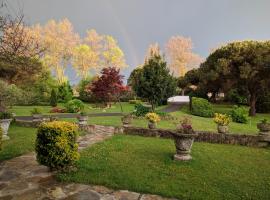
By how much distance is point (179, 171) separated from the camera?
21.0ft

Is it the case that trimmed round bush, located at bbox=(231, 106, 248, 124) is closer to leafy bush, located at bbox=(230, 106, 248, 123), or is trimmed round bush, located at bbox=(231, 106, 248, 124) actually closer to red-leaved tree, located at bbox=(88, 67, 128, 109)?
leafy bush, located at bbox=(230, 106, 248, 123)

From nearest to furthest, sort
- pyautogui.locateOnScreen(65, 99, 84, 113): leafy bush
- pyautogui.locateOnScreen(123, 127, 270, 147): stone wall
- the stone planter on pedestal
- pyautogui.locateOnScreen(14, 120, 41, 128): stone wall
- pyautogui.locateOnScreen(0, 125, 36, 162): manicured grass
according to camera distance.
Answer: pyautogui.locateOnScreen(0, 125, 36, 162): manicured grass → the stone planter on pedestal → pyautogui.locateOnScreen(123, 127, 270, 147): stone wall → pyautogui.locateOnScreen(14, 120, 41, 128): stone wall → pyautogui.locateOnScreen(65, 99, 84, 113): leafy bush

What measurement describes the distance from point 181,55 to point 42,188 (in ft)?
146

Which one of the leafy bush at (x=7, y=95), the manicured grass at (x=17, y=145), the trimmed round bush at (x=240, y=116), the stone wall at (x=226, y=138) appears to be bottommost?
the manicured grass at (x=17, y=145)

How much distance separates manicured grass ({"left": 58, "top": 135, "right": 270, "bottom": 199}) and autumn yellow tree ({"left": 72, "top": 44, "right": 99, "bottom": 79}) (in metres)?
36.5

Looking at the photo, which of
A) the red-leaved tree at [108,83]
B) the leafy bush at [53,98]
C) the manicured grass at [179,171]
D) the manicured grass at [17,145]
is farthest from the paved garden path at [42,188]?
the leafy bush at [53,98]

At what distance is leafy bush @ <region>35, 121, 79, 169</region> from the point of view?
5992 millimetres

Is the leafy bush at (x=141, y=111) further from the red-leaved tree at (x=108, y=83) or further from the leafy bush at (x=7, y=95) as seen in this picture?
the leafy bush at (x=7, y=95)

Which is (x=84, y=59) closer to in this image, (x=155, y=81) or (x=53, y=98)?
(x=53, y=98)

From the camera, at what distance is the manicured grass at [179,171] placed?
5.23 m

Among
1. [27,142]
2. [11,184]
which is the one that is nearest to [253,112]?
[27,142]

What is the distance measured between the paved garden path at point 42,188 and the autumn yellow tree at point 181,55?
42689 mm

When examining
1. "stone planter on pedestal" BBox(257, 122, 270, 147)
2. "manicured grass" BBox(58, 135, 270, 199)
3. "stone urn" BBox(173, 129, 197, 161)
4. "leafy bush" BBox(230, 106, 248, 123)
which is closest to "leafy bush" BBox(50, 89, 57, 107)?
"leafy bush" BBox(230, 106, 248, 123)

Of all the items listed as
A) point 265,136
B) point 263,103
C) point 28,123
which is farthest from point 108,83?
point 263,103
